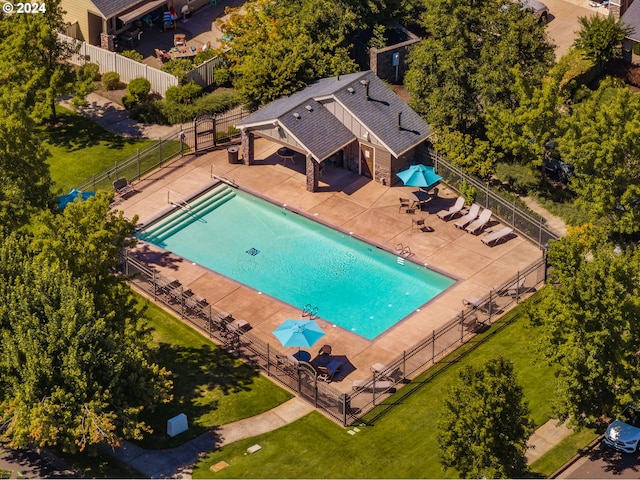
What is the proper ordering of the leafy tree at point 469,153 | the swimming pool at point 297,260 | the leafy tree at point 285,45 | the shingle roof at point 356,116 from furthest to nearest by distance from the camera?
the leafy tree at point 285,45 < the shingle roof at point 356,116 < the leafy tree at point 469,153 < the swimming pool at point 297,260

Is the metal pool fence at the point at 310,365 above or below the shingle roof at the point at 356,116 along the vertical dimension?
below

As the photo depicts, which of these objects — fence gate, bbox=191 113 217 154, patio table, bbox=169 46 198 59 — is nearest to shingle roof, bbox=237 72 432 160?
fence gate, bbox=191 113 217 154

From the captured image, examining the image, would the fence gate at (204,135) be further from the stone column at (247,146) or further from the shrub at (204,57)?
the shrub at (204,57)

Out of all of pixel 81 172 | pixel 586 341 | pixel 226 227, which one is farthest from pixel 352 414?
pixel 81 172

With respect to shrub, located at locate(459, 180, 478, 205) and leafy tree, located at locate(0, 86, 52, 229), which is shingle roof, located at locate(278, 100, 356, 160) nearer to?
shrub, located at locate(459, 180, 478, 205)

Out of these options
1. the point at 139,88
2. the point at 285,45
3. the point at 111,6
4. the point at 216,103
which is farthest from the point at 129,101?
the point at 285,45

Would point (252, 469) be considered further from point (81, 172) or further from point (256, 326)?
point (81, 172)

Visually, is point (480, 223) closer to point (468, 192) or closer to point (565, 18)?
point (468, 192)

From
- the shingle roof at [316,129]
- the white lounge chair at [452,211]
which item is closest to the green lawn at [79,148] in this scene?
the shingle roof at [316,129]
